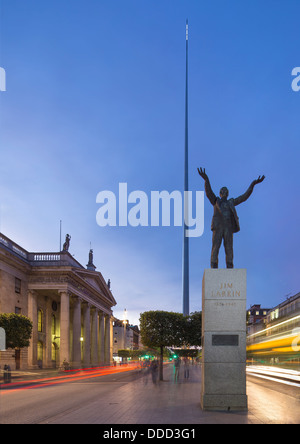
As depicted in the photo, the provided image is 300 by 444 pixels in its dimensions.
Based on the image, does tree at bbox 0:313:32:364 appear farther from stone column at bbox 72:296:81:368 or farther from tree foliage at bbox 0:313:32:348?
stone column at bbox 72:296:81:368

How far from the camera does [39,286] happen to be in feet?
211

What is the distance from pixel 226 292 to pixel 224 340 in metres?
1.74

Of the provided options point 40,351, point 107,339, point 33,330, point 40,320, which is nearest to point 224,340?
point 33,330

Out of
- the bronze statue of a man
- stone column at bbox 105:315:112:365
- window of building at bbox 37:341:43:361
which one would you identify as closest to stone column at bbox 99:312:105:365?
stone column at bbox 105:315:112:365

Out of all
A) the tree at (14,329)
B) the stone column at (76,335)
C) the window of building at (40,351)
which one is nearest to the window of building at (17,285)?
the window of building at (40,351)

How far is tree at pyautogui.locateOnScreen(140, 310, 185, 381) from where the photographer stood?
44281 mm

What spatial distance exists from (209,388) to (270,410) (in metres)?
2.45

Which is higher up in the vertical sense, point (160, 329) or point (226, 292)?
point (226, 292)

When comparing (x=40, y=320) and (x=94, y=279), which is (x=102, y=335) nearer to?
(x=94, y=279)

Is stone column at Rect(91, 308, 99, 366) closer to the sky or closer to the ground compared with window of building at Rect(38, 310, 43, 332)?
closer to the ground

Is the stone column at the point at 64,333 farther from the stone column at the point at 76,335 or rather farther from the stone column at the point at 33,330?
the stone column at the point at 76,335

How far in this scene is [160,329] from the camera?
145ft

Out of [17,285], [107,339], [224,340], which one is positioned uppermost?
[17,285]

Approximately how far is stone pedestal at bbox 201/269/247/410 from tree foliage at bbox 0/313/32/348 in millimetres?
31291
